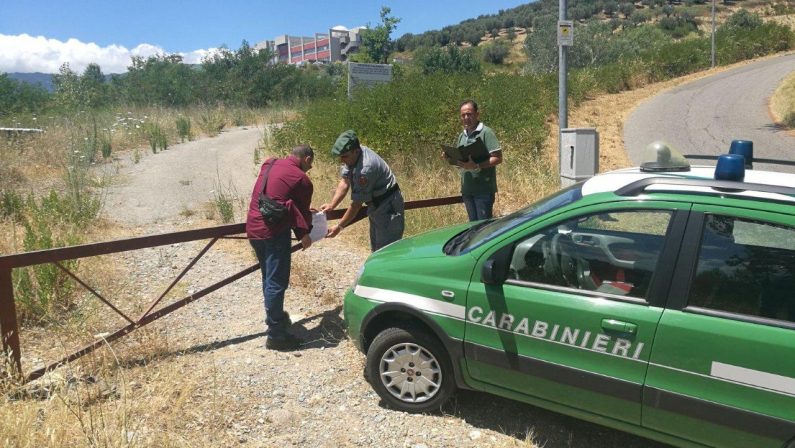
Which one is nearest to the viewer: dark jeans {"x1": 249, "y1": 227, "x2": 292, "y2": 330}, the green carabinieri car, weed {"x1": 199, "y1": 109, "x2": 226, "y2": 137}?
the green carabinieri car

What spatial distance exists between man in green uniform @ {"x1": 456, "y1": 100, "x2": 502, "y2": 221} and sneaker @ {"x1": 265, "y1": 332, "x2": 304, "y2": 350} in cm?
233

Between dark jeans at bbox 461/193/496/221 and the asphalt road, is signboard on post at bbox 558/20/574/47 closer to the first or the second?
dark jeans at bbox 461/193/496/221

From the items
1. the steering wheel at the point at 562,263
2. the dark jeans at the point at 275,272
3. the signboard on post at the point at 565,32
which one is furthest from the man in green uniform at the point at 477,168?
the signboard on post at the point at 565,32

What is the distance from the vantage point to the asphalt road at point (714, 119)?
497 inches

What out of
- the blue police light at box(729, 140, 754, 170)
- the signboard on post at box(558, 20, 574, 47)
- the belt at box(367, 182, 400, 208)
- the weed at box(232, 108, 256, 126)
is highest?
the signboard on post at box(558, 20, 574, 47)

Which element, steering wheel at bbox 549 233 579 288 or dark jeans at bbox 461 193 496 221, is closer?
steering wheel at bbox 549 233 579 288

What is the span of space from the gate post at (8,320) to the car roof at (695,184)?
147 inches

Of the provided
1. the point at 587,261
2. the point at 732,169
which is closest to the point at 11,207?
the point at 587,261

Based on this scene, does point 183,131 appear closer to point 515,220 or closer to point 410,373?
point 410,373

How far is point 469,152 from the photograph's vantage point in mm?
5363

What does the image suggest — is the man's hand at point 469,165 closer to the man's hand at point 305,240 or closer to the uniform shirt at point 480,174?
the uniform shirt at point 480,174

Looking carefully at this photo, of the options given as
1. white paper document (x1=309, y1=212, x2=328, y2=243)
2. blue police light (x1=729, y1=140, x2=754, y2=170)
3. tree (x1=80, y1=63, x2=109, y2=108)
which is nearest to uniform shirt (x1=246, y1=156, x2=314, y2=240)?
white paper document (x1=309, y1=212, x2=328, y2=243)

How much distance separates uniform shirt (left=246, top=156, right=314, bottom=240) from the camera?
4277mm

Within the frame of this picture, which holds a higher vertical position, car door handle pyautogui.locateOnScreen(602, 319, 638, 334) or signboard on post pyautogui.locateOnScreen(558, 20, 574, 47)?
signboard on post pyautogui.locateOnScreen(558, 20, 574, 47)
